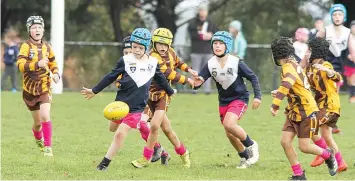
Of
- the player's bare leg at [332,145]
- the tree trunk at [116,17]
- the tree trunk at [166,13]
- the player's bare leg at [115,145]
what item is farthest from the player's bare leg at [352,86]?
the tree trunk at [116,17]

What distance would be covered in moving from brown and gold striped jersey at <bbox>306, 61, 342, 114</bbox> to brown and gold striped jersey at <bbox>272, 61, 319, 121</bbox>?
667mm

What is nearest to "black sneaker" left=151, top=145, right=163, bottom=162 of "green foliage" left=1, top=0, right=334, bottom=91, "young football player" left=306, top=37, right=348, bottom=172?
"young football player" left=306, top=37, right=348, bottom=172

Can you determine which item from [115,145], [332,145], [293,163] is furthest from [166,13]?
[293,163]

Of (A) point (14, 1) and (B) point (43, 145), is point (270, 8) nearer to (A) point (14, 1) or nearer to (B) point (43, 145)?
(A) point (14, 1)

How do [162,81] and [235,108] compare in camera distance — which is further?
[235,108]

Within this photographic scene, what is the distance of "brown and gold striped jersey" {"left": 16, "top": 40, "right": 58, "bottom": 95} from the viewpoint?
12.1 meters

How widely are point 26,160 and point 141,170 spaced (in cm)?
163

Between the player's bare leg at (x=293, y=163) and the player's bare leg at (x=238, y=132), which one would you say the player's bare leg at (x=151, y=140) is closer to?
the player's bare leg at (x=238, y=132)

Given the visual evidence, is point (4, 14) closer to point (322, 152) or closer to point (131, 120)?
point (131, 120)

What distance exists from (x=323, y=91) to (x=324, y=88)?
0.16 feet

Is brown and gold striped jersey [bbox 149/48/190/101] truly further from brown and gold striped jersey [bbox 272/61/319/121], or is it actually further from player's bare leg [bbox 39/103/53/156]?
brown and gold striped jersey [bbox 272/61/319/121]

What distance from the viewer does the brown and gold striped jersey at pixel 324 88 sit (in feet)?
35.3

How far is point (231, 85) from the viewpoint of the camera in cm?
1119

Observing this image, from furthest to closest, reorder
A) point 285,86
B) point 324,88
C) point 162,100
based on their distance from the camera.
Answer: point 162,100 → point 324,88 → point 285,86
